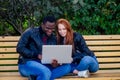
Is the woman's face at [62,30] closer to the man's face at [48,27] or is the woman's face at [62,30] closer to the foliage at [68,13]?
the man's face at [48,27]

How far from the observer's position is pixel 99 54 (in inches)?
275

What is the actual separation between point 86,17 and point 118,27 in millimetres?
581

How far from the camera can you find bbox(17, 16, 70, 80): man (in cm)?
609

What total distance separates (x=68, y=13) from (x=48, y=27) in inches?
66.4

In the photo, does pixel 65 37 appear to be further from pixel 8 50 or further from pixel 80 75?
pixel 8 50

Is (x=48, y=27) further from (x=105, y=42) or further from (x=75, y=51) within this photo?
(x=105, y=42)

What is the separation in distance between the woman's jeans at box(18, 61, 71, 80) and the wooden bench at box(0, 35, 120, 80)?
0.36 meters

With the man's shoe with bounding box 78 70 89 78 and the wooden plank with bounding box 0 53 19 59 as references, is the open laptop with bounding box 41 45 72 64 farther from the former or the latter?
the wooden plank with bounding box 0 53 19 59

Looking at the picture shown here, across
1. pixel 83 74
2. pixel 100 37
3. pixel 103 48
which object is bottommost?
pixel 83 74

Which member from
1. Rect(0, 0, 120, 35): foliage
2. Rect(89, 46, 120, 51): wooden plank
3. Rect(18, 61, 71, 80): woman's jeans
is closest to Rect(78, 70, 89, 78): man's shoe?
Rect(18, 61, 71, 80): woman's jeans

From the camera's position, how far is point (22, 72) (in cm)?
620

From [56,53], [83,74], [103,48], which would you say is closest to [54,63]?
[56,53]

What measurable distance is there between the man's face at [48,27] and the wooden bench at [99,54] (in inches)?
29.8

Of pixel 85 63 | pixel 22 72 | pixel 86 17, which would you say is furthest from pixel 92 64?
pixel 86 17
